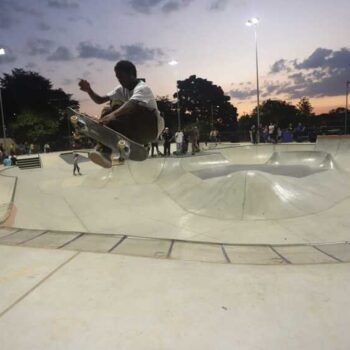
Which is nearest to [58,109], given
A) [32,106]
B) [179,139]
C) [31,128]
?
[32,106]

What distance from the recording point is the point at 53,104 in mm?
53219

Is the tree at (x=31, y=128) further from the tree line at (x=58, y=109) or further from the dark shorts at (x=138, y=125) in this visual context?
the dark shorts at (x=138, y=125)

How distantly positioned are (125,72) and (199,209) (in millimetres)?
6738

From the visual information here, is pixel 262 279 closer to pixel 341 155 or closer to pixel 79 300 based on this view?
pixel 79 300

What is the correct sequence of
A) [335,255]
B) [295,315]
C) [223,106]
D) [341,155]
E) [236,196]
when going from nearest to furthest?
[295,315] → [335,255] → [236,196] → [341,155] → [223,106]

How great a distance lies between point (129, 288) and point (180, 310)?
2.72 ft

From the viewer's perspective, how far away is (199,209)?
9.97 m

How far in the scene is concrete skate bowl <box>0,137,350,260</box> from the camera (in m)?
7.64

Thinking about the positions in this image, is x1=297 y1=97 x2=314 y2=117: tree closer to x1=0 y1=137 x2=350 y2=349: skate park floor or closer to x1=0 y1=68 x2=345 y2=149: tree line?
x1=0 y1=68 x2=345 y2=149: tree line

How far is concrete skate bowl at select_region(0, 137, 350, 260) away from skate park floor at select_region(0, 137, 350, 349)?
0.05 meters

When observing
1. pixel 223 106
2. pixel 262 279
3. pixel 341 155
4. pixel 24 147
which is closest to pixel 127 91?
pixel 262 279

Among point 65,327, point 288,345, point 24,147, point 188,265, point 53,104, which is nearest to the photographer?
point 288,345

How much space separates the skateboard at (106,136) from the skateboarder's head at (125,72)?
0.64 meters

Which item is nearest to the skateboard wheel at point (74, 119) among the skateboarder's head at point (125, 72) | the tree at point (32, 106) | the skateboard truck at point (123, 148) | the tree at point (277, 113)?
the skateboard truck at point (123, 148)
